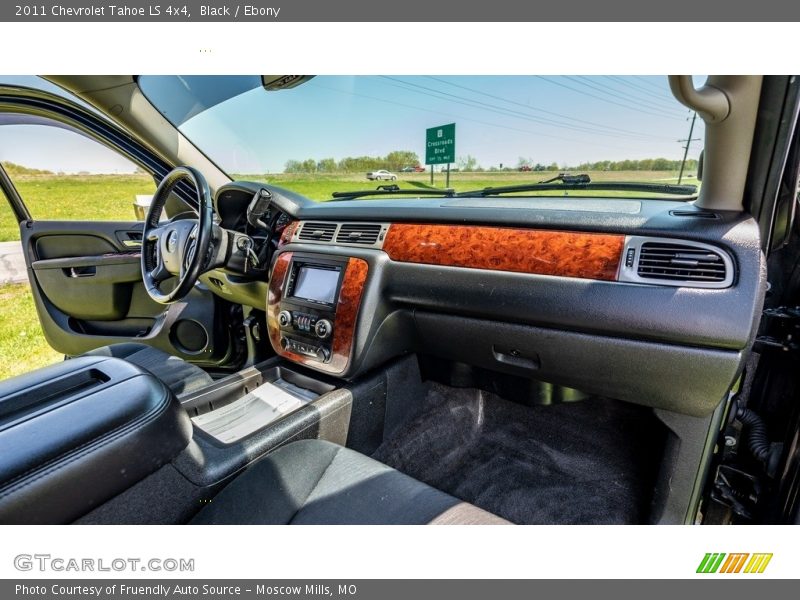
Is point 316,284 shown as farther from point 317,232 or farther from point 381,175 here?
point 381,175

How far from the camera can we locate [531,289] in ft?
4.22

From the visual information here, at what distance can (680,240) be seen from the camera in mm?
1095

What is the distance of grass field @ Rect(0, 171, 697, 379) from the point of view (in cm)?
213

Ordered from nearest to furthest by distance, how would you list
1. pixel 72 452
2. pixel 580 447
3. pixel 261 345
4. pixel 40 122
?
pixel 72 452
pixel 580 447
pixel 261 345
pixel 40 122

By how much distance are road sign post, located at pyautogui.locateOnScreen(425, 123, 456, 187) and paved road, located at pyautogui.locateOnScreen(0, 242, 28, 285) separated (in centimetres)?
293

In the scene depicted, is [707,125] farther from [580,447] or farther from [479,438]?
[479,438]

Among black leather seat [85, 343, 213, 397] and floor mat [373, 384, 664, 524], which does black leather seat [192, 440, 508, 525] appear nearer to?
floor mat [373, 384, 664, 524]

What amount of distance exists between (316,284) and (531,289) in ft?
2.77

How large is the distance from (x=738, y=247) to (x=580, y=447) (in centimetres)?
102

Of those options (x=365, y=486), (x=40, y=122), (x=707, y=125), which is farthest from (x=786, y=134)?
(x=40, y=122)

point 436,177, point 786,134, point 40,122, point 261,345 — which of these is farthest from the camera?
point 40,122

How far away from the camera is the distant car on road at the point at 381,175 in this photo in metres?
1.97

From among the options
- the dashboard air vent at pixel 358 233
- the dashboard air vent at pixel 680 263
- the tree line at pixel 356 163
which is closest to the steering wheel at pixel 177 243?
the dashboard air vent at pixel 358 233

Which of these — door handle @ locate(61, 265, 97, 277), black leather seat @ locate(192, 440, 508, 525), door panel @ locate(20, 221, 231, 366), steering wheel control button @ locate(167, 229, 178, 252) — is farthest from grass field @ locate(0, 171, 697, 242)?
black leather seat @ locate(192, 440, 508, 525)
